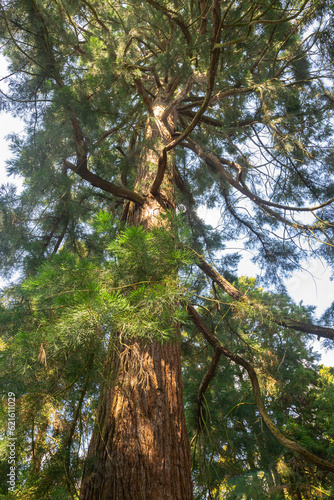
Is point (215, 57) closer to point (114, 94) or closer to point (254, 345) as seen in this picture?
point (114, 94)

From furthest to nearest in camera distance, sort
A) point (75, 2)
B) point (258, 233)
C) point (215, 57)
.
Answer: point (258, 233), point (75, 2), point (215, 57)

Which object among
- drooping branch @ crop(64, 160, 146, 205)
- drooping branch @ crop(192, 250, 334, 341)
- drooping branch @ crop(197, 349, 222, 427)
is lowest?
drooping branch @ crop(197, 349, 222, 427)

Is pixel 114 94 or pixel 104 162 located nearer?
pixel 114 94

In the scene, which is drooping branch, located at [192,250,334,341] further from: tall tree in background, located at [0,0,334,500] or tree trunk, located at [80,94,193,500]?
tree trunk, located at [80,94,193,500]

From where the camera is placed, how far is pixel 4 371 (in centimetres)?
159

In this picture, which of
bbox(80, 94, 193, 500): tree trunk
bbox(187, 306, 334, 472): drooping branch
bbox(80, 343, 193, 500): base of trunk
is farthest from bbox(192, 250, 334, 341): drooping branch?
bbox(80, 343, 193, 500): base of trunk

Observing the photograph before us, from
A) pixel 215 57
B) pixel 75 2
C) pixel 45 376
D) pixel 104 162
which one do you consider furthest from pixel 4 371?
pixel 75 2

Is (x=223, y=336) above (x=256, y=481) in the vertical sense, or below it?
above

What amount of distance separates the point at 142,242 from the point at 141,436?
119cm

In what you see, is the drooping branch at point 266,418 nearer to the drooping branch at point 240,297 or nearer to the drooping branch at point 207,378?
the drooping branch at point 207,378

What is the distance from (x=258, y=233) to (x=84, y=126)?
3.16 metres

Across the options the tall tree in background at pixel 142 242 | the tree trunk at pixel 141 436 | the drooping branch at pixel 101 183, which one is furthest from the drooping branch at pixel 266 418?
the drooping branch at pixel 101 183

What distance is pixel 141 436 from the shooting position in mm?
1867

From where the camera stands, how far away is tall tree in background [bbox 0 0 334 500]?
5.22ft
